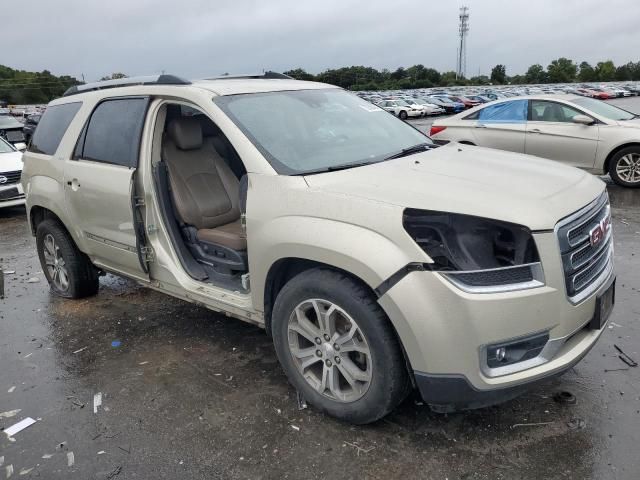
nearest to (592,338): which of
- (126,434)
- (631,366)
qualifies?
(631,366)

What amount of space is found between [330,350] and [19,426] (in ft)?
6.26

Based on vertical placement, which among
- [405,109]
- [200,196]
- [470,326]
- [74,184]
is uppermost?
[74,184]

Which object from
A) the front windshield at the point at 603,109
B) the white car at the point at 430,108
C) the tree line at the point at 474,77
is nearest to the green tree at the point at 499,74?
the tree line at the point at 474,77

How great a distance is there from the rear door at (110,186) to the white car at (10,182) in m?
5.78

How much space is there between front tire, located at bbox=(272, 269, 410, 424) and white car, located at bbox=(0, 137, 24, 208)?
8144mm

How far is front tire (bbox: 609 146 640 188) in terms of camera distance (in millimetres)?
8797

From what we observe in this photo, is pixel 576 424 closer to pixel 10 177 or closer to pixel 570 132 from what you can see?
pixel 570 132

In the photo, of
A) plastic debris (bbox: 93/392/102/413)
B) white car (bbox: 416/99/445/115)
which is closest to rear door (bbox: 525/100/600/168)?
plastic debris (bbox: 93/392/102/413)

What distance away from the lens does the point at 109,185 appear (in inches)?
162

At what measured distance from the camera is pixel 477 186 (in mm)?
2805

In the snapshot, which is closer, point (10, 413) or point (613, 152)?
point (10, 413)

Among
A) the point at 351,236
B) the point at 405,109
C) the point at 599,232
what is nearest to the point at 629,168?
the point at 599,232

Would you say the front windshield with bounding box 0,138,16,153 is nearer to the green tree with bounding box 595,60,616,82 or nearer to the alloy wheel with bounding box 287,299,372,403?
the alloy wheel with bounding box 287,299,372,403

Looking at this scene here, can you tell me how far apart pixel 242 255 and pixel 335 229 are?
53.2 inches
